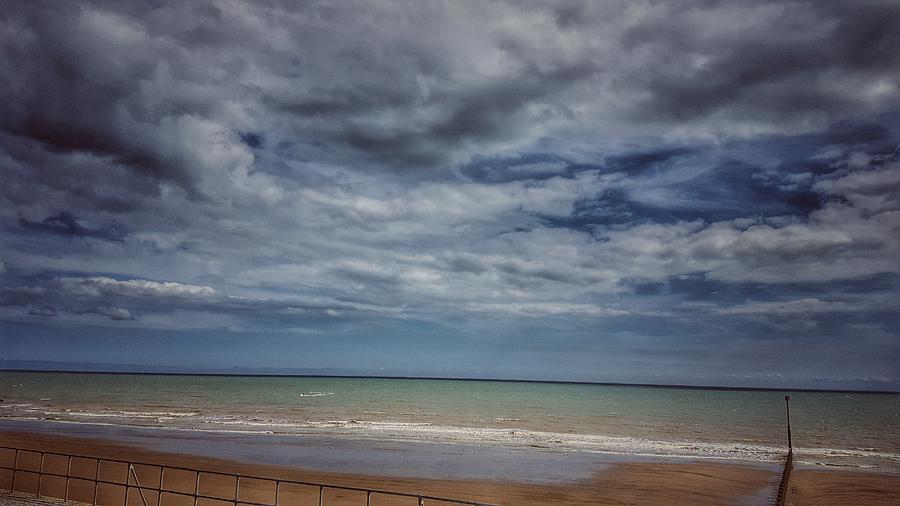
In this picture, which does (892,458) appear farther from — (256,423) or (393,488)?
(256,423)

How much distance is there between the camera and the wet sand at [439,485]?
20.9 metres

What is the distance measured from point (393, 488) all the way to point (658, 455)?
20.1m

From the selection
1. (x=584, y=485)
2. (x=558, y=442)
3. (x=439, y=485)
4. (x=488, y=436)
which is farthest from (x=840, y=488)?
(x=488, y=436)

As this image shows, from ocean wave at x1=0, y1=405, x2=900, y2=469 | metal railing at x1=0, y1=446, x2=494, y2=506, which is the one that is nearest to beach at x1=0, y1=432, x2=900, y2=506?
metal railing at x1=0, y1=446, x2=494, y2=506

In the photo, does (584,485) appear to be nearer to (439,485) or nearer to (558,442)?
(439,485)

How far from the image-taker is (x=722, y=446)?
41.7 meters

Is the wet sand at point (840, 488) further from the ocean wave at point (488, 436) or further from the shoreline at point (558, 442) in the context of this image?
the ocean wave at point (488, 436)

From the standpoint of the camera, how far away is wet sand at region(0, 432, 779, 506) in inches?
824

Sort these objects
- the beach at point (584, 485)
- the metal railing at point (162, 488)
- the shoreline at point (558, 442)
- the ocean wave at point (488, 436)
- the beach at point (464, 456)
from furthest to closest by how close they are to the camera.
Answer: the ocean wave at point (488, 436) < the shoreline at point (558, 442) < the beach at point (464, 456) < the beach at point (584, 485) < the metal railing at point (162, 488)

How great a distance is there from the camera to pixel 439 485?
23.4 m

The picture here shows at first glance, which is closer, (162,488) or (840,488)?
(162,488)

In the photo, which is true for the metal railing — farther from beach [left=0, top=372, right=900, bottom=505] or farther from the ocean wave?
the ocean wave

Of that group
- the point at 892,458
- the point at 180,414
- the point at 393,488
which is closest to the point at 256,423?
the point at 180,414

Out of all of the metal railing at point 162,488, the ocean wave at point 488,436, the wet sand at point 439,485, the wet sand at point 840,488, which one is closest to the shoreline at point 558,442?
the ocean wave at point 488,436
